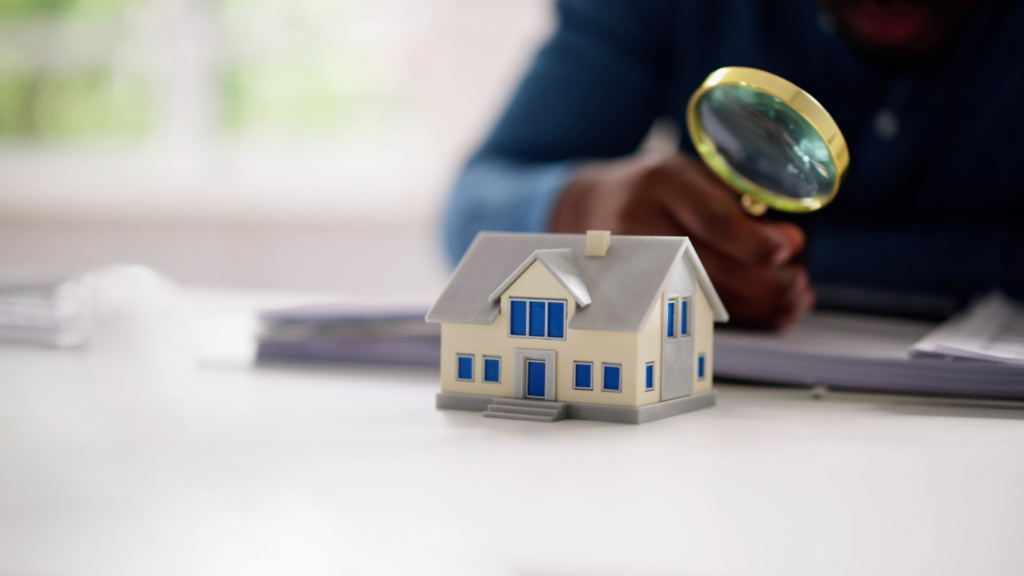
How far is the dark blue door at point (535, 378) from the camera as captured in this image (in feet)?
1.74

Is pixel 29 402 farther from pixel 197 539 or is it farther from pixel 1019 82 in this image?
pixel 1019 82

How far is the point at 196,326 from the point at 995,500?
0.85 metres

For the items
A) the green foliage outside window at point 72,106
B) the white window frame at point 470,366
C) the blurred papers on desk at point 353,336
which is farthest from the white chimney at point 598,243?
the green foliage outside window at point 72,106

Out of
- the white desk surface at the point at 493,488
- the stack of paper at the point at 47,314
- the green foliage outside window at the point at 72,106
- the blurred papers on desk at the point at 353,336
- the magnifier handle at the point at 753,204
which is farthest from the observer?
the green foliage outside window at the point at 72,106

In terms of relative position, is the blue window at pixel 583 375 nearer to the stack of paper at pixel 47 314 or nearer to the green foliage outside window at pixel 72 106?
the stack of paper at pixel 47 314

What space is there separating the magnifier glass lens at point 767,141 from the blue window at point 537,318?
169 millimetres

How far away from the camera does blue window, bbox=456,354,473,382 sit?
55cm

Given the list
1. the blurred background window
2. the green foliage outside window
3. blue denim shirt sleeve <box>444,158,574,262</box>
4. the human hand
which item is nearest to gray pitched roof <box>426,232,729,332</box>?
the human hand

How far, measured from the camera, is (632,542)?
12.4 inches

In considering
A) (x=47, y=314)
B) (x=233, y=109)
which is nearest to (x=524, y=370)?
(x=47, y=314)

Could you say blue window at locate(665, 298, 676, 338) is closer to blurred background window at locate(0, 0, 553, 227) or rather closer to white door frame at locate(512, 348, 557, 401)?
white door frame at locate(512, 348, 557, 401)

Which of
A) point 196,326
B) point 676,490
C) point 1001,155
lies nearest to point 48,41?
point 196,326

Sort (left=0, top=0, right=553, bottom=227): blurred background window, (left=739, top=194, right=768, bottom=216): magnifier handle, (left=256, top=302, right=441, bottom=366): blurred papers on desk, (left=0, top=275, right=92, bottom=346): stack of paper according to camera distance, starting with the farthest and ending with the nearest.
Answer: (left=0, top=0, right=553, bottom=227): blurred background window < (left=0, top=275, right=92, bottom=346): stack of paper < (left=256, top=302, right=441, bottom=366): blurred papers on desk < (left=739, top=194, right=768, bottom=216): magnifier handle

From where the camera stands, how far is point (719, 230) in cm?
70
